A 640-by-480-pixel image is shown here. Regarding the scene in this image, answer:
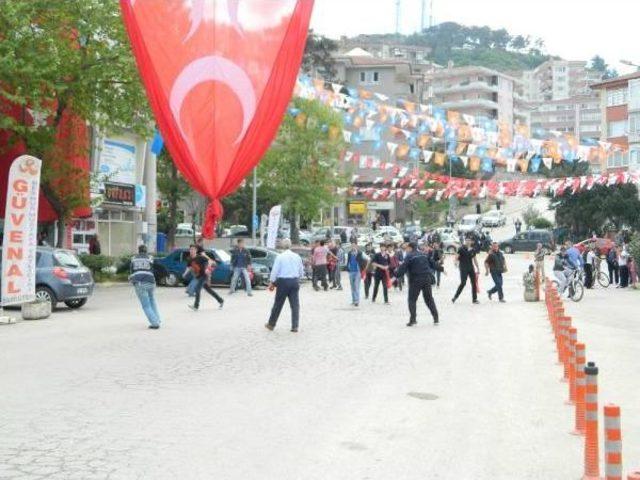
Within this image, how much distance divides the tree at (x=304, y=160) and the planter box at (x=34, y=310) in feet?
111

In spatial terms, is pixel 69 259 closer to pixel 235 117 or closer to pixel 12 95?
pixel 12 95

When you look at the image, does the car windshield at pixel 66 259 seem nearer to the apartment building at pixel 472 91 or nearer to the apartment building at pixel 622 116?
the apartment building at pixel 622 116

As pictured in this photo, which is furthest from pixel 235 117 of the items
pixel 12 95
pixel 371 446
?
pixel 12 95

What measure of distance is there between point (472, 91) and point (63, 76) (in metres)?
96.0

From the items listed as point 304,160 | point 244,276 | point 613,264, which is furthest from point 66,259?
point 304,160

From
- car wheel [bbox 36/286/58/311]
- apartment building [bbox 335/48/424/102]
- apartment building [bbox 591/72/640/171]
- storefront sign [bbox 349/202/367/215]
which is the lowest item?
car wheel [bbox 36/286/58/311]

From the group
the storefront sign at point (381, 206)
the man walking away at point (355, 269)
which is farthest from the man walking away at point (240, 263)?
the storefront sign at point (381, 206)

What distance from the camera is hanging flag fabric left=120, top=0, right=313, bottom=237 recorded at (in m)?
12.7

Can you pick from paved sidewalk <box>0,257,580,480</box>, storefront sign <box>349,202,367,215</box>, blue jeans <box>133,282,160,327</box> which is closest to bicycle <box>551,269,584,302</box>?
paved sidewalk <box>0,257,580,480</box>

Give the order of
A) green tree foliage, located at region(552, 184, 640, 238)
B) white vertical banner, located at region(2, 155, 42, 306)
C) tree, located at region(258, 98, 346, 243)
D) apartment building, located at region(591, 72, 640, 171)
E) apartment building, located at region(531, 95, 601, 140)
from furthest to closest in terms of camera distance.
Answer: apartment building, located at region(531, 95, 601, 140), apartment building, located at region(591, 72, 640, 171), green tree foliage, located at region(552, 184, 640, 238), tree, located at region(258, 98, 346, 243), white vertical banner, located at region(2, 155, 42, 306)

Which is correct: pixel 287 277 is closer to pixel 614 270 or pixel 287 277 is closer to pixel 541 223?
pixel 614 270

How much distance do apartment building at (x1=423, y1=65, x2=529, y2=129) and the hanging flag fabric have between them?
103668 mm

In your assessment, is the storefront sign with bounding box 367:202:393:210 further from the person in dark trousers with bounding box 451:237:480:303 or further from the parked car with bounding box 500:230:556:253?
the person in dark trousers with bounding box 451:237:480:303

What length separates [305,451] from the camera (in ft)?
22.6
